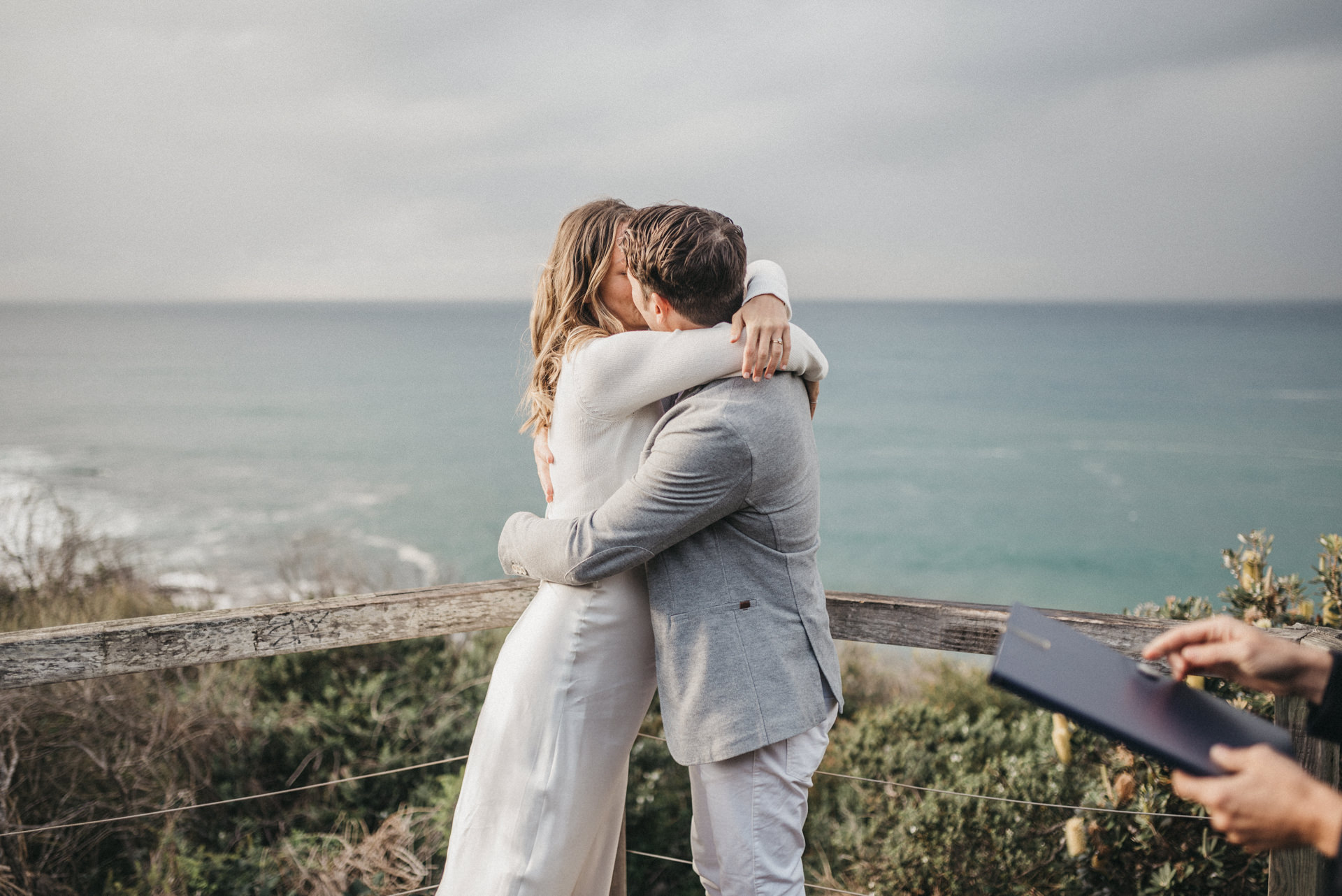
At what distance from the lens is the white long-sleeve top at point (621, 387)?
1733 mm

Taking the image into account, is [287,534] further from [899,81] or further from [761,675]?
[899,81]

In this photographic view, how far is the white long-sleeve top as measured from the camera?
1.73 metres

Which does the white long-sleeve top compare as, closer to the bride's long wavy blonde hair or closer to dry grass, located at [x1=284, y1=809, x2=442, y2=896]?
the bride's long wavy blonde hair

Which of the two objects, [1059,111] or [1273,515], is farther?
[1059,111]

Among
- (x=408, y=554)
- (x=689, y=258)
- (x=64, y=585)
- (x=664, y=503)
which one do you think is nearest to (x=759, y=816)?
(x=664, y=503)

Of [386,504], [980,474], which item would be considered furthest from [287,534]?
[980,474]

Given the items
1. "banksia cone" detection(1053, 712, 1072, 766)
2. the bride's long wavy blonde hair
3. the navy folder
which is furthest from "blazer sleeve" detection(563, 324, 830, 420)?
"banksia cone" detection(1053, 712, 1072, 766)

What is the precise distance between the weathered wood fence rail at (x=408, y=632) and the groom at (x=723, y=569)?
1.40 ft

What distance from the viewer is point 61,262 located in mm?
86625

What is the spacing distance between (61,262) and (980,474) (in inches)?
3927

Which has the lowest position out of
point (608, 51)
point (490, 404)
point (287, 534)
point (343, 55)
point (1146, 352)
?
point (287, 534)

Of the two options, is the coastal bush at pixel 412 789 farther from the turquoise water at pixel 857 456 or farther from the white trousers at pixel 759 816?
the turquoise water at pixel 857 456

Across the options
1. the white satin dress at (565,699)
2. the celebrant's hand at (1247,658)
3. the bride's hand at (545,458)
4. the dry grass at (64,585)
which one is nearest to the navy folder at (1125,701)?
the celebrant's hand at (1247,658)

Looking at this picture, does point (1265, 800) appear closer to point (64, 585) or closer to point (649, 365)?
point (649, 365)
